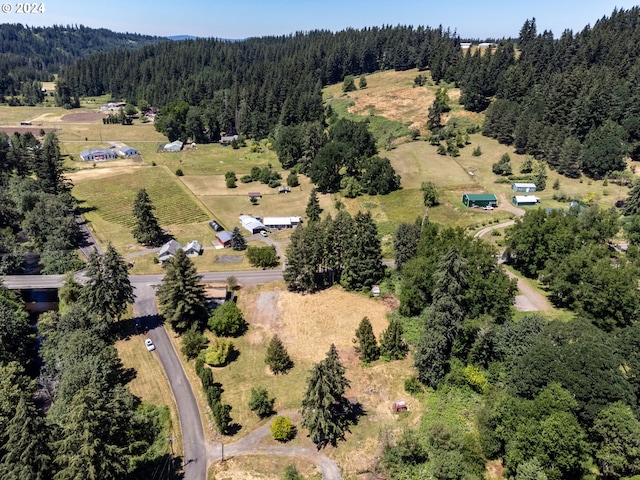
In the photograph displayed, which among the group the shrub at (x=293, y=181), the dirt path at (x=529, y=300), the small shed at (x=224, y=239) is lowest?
the small shed at (x=224, y=239)

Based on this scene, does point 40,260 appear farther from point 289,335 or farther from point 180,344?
point 289,335

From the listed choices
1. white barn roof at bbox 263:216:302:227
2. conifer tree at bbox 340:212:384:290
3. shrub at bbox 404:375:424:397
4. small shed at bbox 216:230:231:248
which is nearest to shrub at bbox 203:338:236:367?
conifer tree at bbox 340:212:384:290

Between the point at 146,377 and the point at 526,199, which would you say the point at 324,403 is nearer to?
the point at 146,377

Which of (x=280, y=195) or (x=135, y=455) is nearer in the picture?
(x=135, y=455)

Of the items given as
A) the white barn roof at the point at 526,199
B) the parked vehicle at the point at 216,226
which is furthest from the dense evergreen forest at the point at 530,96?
the parked vehicle at the point at 216,226

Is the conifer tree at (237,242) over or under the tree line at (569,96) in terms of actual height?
under

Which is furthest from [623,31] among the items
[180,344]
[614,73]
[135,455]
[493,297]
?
[135,455]

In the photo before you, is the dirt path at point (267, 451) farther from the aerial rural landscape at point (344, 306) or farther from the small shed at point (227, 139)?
the small shed at point (227, 139)
